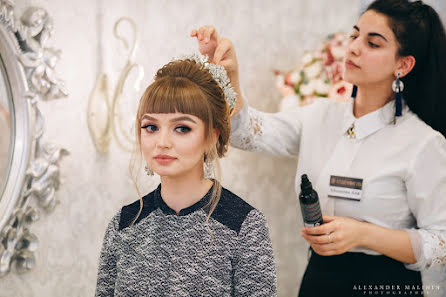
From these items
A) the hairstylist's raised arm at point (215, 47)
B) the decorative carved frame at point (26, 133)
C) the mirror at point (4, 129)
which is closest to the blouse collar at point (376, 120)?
the hairstylist's raised arm at point (215, 47)

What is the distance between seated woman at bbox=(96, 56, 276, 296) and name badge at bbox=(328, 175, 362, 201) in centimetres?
56

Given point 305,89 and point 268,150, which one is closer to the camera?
point 268,150

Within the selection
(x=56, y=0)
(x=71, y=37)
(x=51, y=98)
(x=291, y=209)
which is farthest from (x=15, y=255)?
(x=291, y=209)

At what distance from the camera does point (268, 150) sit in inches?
67.5

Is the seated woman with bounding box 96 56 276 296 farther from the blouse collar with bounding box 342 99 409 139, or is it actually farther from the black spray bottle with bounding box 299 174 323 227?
the blouse collar with bounding box 342 99 409 139

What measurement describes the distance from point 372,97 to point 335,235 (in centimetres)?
50

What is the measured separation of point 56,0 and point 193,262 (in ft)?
3.42

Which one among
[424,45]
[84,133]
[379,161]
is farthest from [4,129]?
[424,45]

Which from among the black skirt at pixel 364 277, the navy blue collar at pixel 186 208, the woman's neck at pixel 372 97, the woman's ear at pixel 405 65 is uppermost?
the woman's ear at pixel 405 65

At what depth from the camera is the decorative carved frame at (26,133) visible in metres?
1.42

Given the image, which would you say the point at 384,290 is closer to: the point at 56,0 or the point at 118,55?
the point at 118,55

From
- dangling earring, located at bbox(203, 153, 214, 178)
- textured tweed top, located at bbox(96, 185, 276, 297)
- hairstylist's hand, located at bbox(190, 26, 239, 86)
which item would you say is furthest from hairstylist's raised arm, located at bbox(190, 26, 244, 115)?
textured tweed top, located at bbox(96, 185, 276, 297)

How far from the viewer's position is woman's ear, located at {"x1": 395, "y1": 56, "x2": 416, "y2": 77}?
4.80ft

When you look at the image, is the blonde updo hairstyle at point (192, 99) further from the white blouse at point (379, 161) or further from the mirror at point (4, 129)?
the mirror at point (4, 129)
